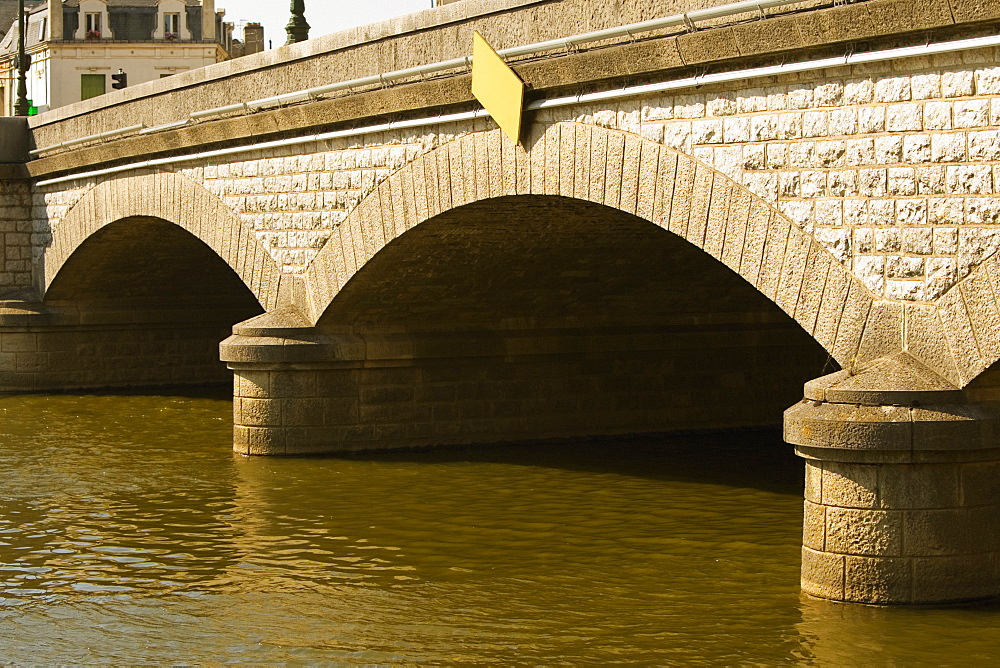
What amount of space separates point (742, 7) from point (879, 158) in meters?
1.26

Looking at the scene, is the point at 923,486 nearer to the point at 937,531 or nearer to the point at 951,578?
the point at 937,531

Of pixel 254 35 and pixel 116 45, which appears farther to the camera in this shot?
pixel 116 45

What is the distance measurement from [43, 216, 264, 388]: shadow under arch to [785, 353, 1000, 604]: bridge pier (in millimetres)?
12560

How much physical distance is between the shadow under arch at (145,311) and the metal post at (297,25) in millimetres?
4895

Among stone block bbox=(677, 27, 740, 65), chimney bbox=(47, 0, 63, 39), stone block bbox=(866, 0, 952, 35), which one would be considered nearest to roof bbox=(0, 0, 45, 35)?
chimney bbox=(47, 0, 63, 39)

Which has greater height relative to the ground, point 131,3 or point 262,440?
point 131,3

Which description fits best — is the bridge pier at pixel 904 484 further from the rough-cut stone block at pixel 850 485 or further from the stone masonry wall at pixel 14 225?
the stone masonry wall at pixel 14 225

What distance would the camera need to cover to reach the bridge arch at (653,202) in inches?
338

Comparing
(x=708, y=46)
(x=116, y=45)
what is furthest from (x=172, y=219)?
(x=116, y=45)

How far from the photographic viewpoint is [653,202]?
9789 mm

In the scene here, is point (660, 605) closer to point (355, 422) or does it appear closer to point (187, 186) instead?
point (355, 422)

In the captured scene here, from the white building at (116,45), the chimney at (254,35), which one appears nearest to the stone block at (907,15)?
the chimney at (254,35)

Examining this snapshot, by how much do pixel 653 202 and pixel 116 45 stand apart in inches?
1529

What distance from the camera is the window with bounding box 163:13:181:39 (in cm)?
4634
